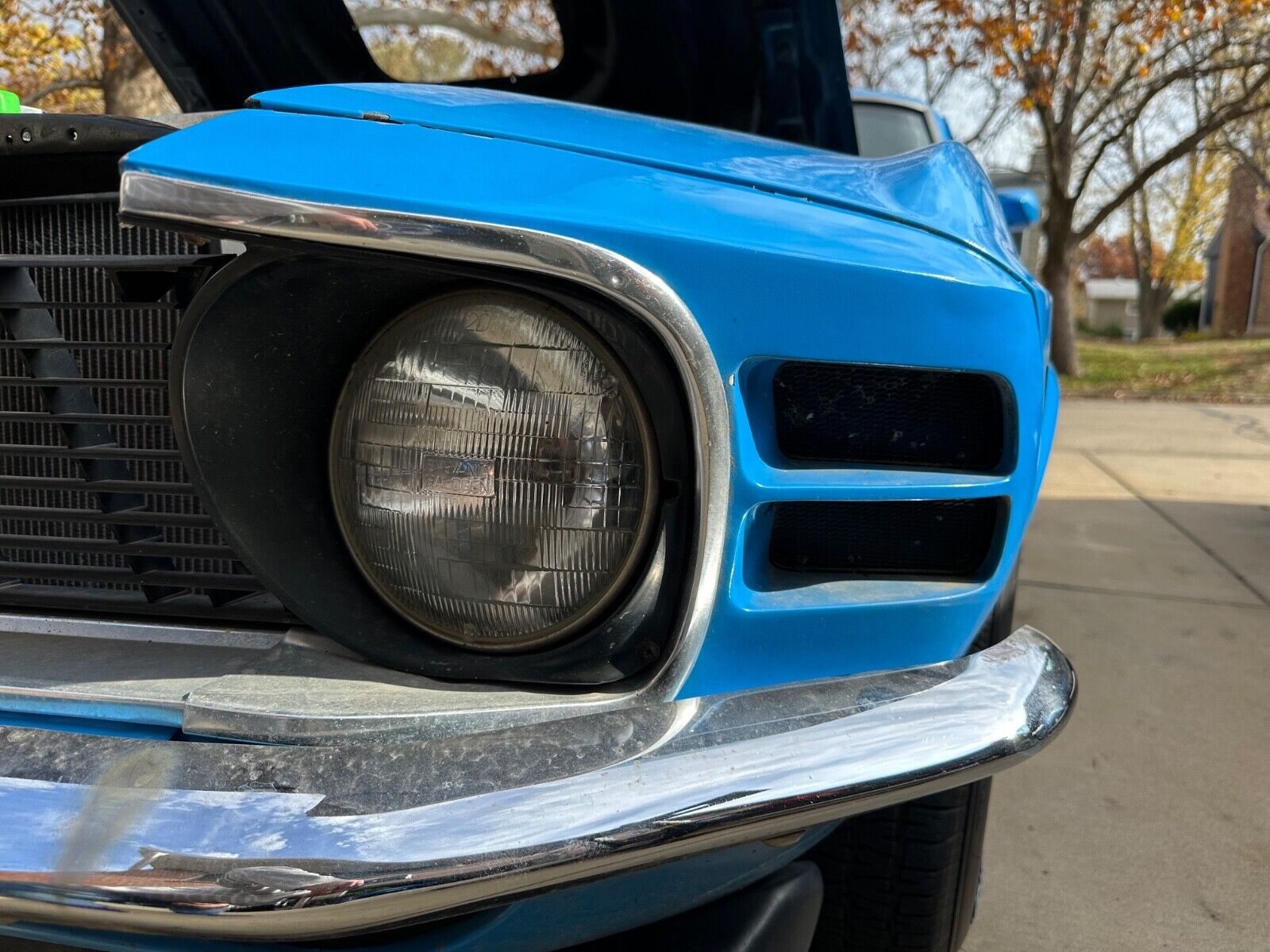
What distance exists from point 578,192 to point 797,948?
2.68 feet

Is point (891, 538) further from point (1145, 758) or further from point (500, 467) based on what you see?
point (1145, 758)

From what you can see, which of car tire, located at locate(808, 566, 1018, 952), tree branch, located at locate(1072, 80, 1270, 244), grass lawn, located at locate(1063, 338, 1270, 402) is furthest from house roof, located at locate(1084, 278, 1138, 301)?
car tire, located at locate(808, 566, 1018, 952)

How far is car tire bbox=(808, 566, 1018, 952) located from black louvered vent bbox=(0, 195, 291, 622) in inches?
32.5

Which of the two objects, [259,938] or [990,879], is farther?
[990,879]

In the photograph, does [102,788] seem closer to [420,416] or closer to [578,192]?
[420,416]

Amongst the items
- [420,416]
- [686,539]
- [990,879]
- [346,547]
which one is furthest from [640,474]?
[990,879]

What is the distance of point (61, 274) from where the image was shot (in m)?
1.11

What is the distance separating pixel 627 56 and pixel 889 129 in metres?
1.47

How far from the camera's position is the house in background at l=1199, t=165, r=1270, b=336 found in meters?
32.9

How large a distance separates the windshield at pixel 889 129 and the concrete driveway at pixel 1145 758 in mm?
1558

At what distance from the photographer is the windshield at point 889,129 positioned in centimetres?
291

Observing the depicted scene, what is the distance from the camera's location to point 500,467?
2.91 feet

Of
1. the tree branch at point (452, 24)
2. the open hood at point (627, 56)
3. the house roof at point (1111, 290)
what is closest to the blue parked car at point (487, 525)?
the open hood at point (627, 56)

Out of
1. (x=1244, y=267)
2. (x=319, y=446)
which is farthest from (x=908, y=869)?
(x=1244, y=267)
